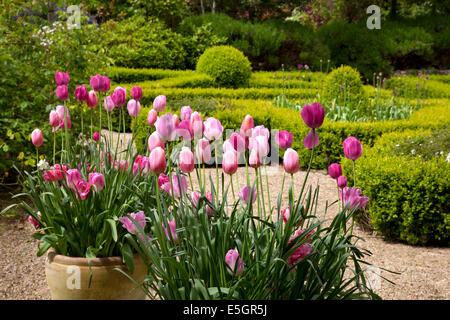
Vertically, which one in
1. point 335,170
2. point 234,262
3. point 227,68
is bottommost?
point 234,262

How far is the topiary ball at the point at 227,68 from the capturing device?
417 inches

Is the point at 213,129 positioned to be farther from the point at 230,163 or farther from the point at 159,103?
the point at 159,103

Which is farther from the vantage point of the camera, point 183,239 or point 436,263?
point 436,263

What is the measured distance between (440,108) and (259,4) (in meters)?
12.1

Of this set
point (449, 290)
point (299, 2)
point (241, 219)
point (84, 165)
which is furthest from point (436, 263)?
point (299, 2)

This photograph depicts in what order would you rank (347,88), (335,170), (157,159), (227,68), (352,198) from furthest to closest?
(227,68), (347,88), (335,170), (352,198), (157,159)

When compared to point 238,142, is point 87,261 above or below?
below

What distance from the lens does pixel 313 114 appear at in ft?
5.72

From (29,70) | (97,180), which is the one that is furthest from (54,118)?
(29,70)

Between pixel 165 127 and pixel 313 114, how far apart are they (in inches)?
21.3

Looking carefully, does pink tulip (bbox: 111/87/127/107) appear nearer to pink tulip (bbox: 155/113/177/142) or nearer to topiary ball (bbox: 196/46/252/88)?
pink tulip (bbox: 155/113/177/142)

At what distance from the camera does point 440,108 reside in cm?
727

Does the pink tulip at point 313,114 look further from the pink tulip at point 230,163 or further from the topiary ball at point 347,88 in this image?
the topiary ball at point 347,88

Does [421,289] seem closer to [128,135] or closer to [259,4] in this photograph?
[128,135]
